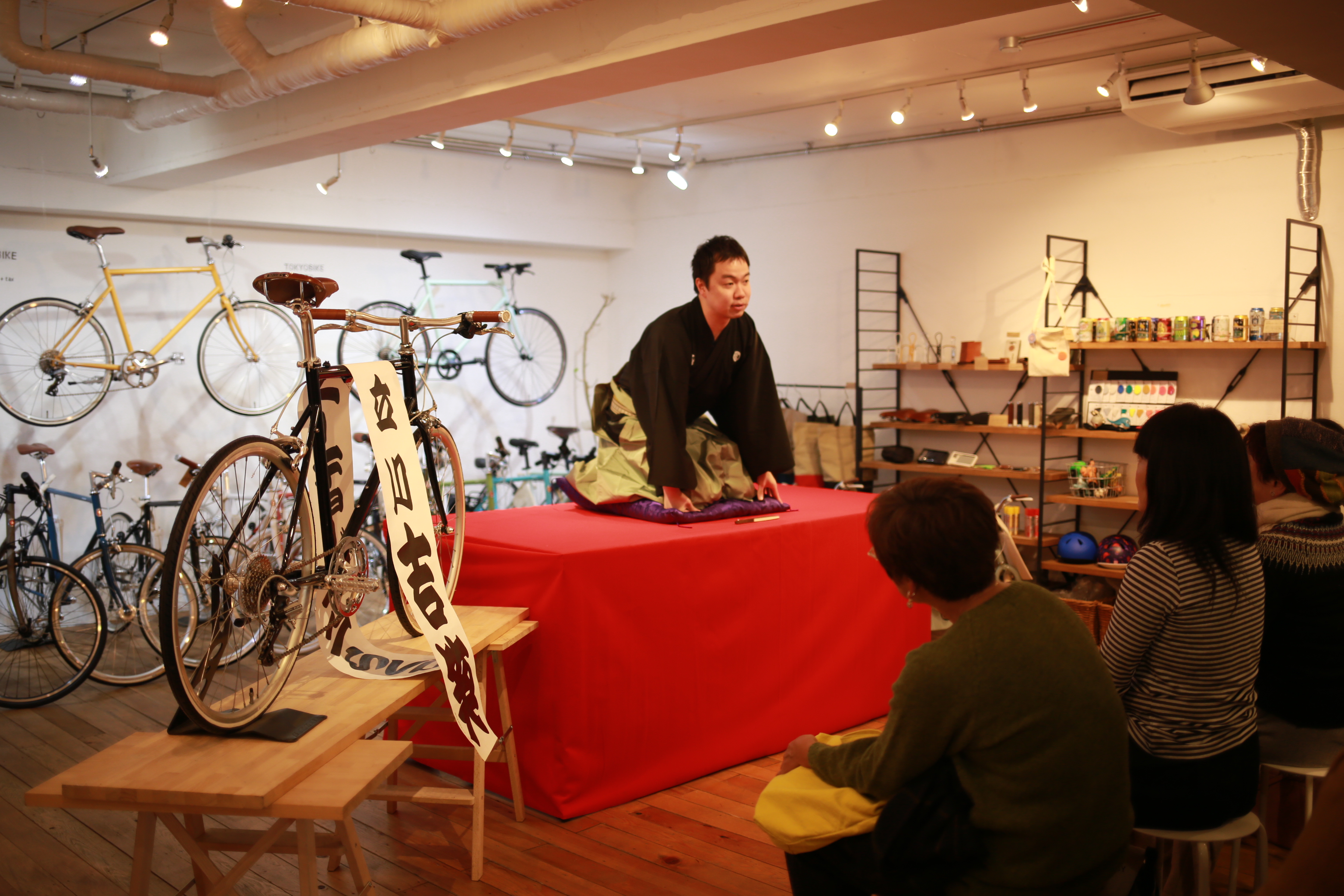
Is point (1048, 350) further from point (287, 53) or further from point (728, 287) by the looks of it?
point (287, 53)

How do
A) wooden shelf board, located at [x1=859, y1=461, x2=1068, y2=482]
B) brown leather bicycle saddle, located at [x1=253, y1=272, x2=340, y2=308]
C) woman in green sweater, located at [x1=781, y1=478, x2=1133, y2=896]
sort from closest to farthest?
woman in green sweater, located at [x1=781, y1=478, x2=1133, y2=896], brown leather bicycle saddle, located at [x1=253, y1=272, x2=340, y2=308], wooden shelf board, located at [x1=859, y1=461, x2=1068, y2=482]

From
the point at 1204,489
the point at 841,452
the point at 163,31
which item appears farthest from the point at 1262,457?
the point at 841,452

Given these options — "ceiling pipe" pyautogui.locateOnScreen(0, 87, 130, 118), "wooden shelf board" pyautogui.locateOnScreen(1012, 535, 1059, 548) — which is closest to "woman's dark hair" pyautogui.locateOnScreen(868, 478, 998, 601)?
"wooden shelf board" pyautogui.locateOnScreen(1012, 535, 1059, 548)

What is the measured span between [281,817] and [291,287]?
3.46 feet

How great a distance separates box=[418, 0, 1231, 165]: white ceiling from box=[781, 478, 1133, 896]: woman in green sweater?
10.1ft

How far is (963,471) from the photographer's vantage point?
222 inches

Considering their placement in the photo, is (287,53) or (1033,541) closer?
(287,53)

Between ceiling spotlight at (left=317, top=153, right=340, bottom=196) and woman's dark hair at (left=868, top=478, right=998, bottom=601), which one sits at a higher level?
ceiling spotlight at (left=317, top=153, right=340, bottom=196)

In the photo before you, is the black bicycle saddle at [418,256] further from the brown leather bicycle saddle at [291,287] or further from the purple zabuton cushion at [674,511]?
the brown leather bicycle saddle at [291,287]

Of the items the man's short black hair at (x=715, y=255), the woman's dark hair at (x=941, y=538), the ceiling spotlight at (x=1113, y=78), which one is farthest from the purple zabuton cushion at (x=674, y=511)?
the ceiling spotlight at (x=1113, y=78)

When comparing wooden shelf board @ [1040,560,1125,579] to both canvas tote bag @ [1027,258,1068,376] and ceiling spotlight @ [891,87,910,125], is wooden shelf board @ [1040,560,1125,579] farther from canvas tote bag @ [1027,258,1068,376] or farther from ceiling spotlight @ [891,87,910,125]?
ceiling spotlight @ [891,87,910,125]

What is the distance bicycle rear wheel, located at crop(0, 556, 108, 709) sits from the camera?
13.1 ft

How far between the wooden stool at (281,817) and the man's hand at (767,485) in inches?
71.9

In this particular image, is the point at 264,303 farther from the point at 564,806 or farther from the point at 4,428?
the point at 564,806
